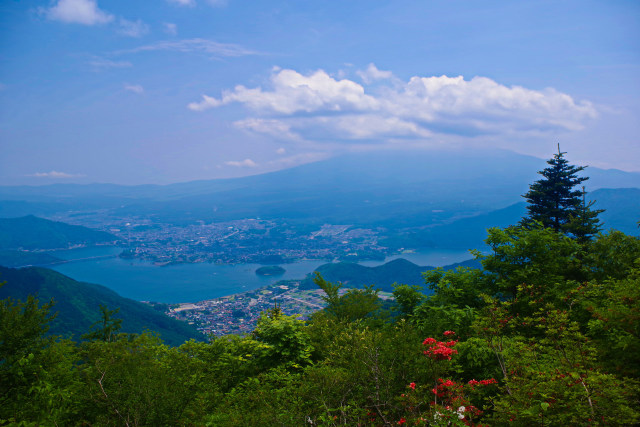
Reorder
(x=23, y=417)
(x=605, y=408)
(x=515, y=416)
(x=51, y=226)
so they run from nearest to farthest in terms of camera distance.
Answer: (x=605, y=408) < (x=515, y=416) < (x=23, y=417) < (x=51, y=226)

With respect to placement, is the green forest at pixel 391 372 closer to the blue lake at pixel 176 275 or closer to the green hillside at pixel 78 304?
the green hillside at pixel 78 304

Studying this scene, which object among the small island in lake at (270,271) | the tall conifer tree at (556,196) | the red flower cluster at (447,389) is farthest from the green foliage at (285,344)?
the small island in lake at (270,271)

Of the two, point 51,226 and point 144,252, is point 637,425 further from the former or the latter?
point 51,226

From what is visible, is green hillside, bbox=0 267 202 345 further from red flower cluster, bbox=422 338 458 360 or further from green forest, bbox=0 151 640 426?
red flower cluster, bbox=422 338 458 360

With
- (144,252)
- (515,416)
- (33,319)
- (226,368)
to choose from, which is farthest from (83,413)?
(144,252)

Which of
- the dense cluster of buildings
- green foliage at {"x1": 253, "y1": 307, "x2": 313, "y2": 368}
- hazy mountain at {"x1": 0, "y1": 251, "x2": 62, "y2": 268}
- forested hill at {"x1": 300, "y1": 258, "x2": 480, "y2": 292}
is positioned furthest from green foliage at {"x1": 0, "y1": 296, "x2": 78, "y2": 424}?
hazy mountain at {"x1": 0, "y1": 251, "x2": 62, "y2": 268}
